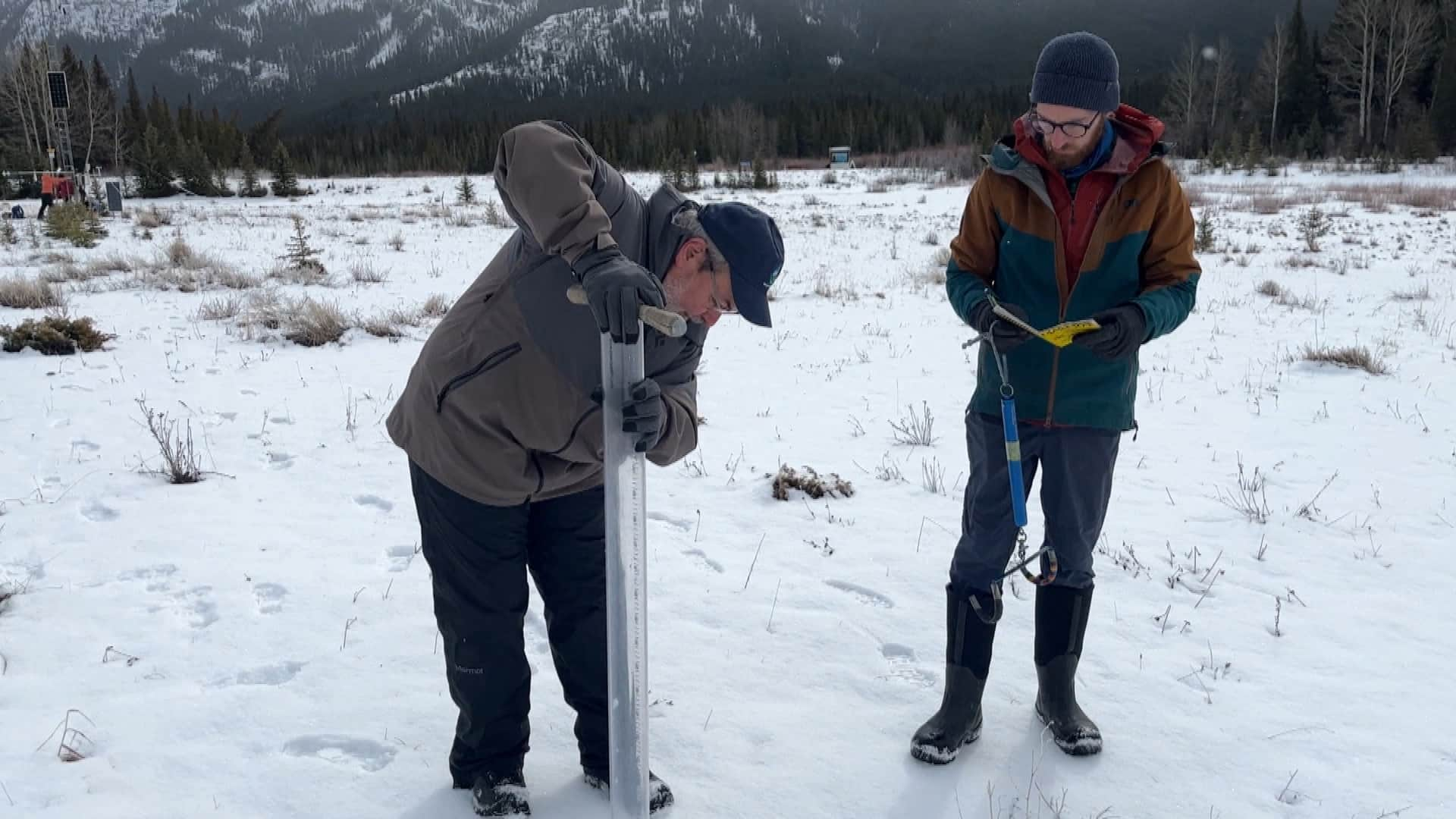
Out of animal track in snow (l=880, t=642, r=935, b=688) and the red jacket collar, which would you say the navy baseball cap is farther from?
animal track in snow (l=880, t=642, r=935, b=688)

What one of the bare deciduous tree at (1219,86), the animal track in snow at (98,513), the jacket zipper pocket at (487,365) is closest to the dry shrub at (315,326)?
the animal track in snow at (98,513)

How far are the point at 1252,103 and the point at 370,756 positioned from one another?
58287mm

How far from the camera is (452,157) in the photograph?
194ft

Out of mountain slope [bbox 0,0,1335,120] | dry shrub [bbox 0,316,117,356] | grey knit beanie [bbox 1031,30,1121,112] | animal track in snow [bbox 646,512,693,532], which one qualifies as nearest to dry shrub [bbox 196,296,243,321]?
dry shrub [bbox 0,316,117,356]

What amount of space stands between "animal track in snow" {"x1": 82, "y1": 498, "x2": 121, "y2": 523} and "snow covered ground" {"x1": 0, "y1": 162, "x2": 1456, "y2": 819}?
0.02 m

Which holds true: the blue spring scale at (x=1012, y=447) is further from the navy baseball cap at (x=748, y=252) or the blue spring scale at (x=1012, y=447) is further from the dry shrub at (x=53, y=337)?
the dry shrub at (x=53, y=337)

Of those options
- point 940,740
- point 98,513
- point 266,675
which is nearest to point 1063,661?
point 940,740

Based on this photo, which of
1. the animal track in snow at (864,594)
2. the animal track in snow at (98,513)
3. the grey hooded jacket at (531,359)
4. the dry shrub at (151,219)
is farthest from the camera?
the dry shrub at (151,219)

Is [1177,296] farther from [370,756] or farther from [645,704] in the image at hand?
[370,756]

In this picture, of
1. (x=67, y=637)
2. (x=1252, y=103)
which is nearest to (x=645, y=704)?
(x=67, y=637)

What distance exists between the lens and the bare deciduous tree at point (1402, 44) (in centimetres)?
4059

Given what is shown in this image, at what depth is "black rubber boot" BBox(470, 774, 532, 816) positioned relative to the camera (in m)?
2.38

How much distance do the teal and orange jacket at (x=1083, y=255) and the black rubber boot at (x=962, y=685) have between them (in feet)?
2.22

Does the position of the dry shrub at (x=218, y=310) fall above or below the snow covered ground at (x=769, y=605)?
above
